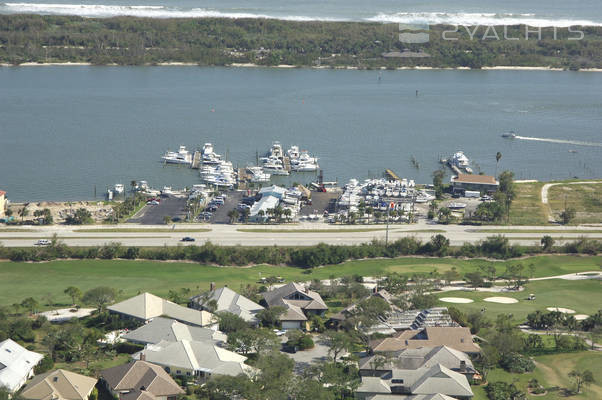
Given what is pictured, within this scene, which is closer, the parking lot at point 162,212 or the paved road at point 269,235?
the paved road at point 269,235

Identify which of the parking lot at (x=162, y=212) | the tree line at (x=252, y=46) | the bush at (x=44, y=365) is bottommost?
the bush at (x=44, y=365)

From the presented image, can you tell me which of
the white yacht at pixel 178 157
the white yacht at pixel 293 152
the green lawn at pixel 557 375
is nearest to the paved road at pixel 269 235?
the white yacht at pixel 293 152

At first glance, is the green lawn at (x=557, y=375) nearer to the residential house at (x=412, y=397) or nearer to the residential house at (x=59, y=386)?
the residential house at (x=412, y=397)

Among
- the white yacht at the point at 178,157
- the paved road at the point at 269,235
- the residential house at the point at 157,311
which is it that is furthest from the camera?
the white yacht at the point at 178,157

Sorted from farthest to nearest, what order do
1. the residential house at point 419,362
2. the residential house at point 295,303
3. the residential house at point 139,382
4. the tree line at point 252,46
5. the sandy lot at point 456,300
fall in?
1. the tree line at point 252,46
2. the sandy lot at point 456,300
3. the residential house at point 295,303
4. the residential house at point 419,362
5. the residential house at point 139,382

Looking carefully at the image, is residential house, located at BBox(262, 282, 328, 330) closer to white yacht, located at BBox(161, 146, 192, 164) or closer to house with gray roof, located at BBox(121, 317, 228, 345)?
house with gray roof, located at BBox(121, 317, 228, 345)

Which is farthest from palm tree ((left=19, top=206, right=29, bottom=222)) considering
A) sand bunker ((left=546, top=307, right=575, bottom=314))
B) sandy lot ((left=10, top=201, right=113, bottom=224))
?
sand bunker ((left=546, top=307, right=575, bottom=314))

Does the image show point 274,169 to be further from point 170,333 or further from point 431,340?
point 431,340
